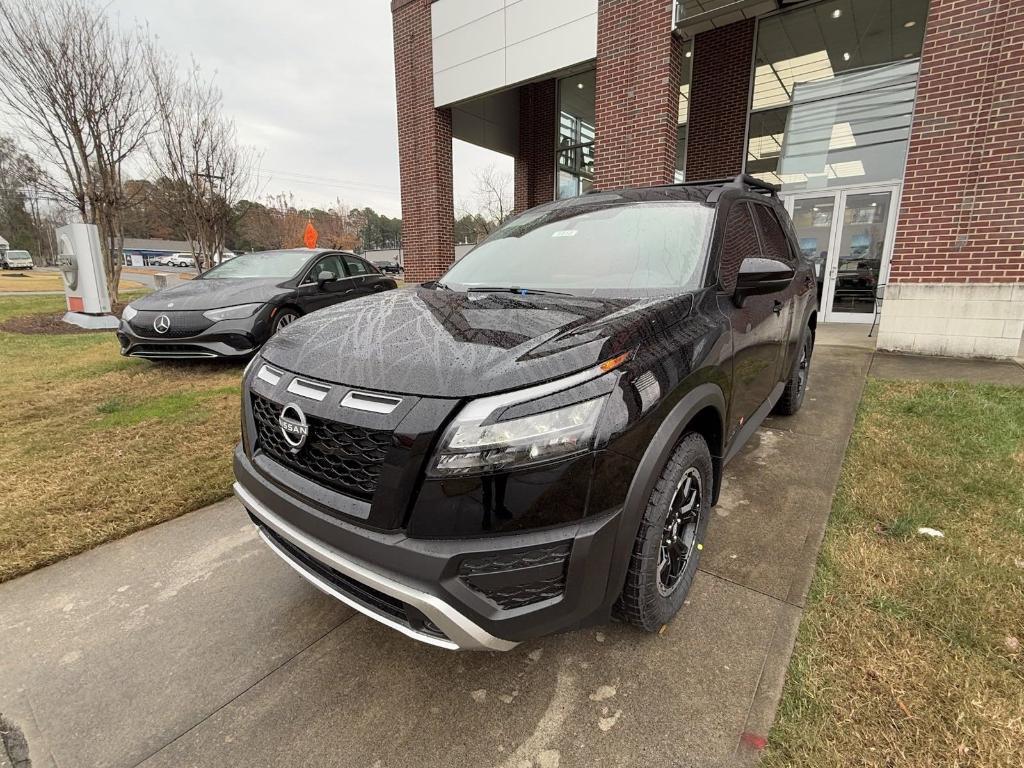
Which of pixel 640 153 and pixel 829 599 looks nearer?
pixel 829 599

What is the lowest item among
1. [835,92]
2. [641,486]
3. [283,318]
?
[641,486]

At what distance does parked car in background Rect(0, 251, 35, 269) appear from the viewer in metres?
43.5

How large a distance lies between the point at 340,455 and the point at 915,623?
7.38 ft

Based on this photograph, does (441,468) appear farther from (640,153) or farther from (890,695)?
(640,153)

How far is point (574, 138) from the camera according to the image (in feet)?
42.9

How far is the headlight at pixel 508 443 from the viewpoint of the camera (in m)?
1.39

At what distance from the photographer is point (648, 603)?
1801mm

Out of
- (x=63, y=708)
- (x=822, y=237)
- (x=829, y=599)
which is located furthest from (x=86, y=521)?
(x=822, y=237)

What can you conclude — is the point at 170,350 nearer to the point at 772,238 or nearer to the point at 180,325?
the point at 180,325

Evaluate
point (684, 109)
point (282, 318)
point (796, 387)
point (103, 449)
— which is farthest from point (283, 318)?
point (684, 109)

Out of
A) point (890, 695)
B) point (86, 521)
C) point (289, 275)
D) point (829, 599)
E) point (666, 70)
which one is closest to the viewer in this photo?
point (890, 695)

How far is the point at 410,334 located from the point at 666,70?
26.3 feet

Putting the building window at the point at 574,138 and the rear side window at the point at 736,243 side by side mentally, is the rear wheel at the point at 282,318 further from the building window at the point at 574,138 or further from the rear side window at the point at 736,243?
the building window at the point at 574,138

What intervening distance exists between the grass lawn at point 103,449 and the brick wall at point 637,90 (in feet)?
22.0
